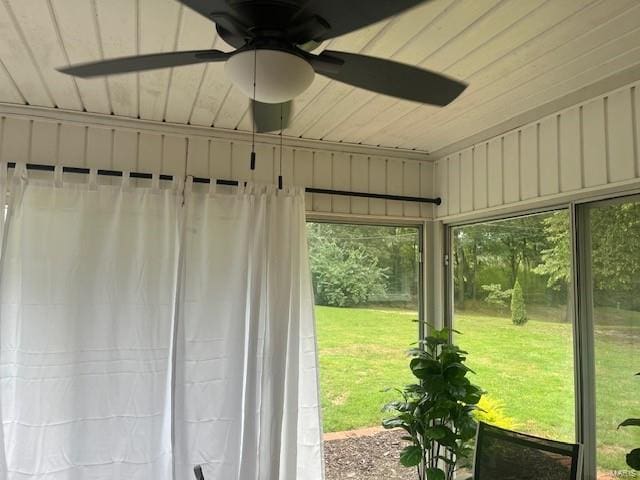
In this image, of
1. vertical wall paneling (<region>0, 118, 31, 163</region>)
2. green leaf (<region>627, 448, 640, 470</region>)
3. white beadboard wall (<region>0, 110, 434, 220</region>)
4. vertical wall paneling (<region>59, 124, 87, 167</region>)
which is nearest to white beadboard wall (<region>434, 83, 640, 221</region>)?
white beadboard wall (<region>0, 110, 434, 220</region>)

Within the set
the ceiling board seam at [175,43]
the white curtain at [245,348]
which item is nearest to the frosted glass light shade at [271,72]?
the ceiling board seam at [175,43]

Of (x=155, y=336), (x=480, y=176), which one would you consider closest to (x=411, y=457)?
(x=155, y=336)

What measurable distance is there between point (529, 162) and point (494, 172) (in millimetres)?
275

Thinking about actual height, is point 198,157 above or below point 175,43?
below

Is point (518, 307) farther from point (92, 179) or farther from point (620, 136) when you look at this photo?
point (92, 179)

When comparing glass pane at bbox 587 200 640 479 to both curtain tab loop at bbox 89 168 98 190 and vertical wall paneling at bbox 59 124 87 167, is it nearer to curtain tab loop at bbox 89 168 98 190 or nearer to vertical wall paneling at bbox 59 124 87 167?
curtain tab loop at bbox 89 168 98 190

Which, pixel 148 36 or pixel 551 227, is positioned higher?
pixel 148 36

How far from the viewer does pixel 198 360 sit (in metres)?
2.57

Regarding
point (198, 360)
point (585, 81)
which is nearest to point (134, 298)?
point (198, 360)

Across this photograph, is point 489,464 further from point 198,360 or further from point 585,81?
point 585,81

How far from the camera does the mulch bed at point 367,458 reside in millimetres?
2941

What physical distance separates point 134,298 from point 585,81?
2.46 m

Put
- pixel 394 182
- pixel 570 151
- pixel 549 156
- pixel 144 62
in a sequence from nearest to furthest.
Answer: pixel 144 62, pixel 570 151, pixel 549 156, pixel 394 182

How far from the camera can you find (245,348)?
2.62 m
